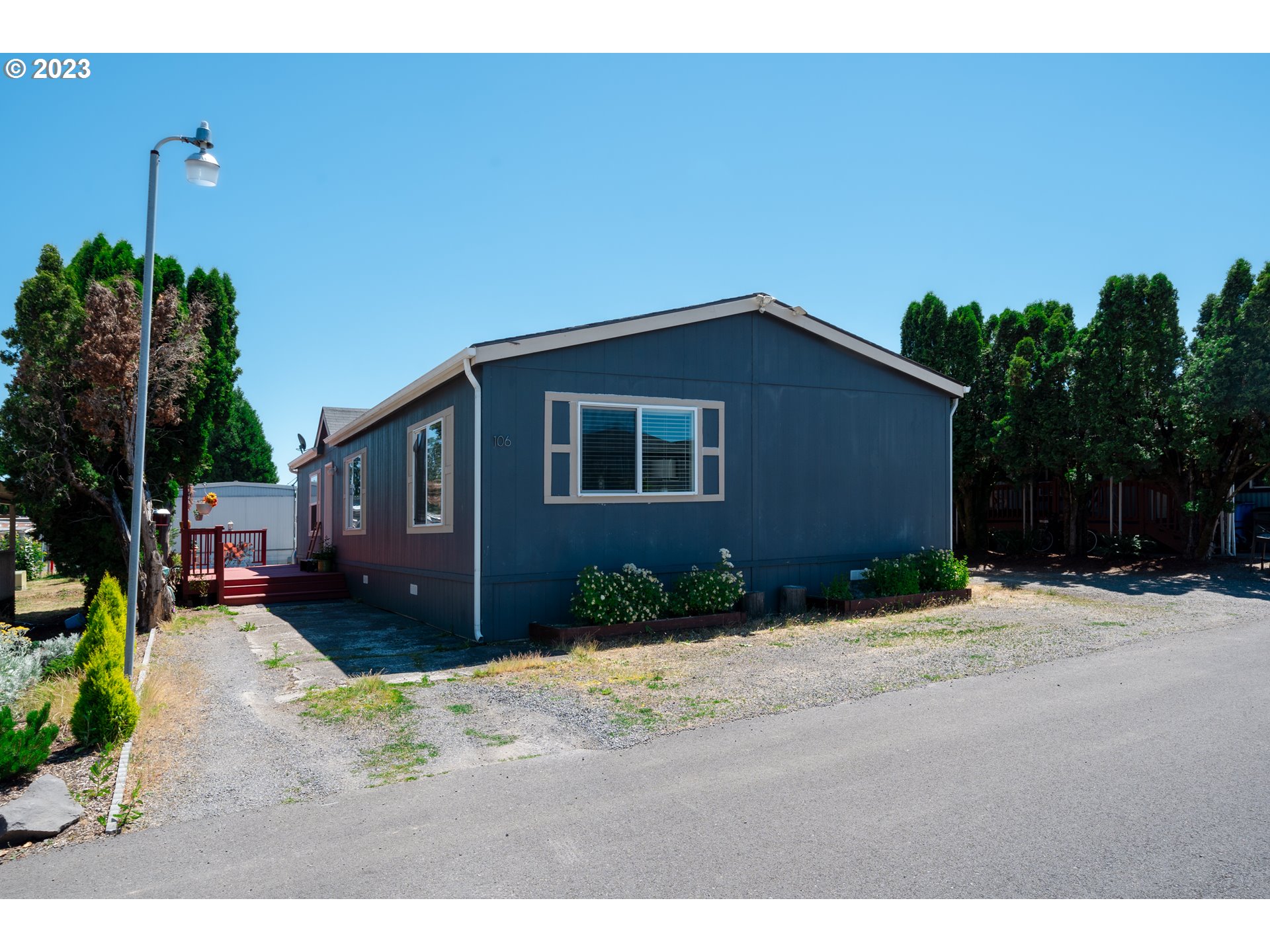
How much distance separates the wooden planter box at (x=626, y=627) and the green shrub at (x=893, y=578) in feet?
8.56

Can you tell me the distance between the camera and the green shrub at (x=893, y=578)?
11.9 meters

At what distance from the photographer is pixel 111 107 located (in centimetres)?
769

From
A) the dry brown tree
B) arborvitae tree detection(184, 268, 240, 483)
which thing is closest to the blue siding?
the dry brown tree

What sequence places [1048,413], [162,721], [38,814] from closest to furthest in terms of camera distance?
1. [38,814]
2. [162,721]
3. [1048,413]

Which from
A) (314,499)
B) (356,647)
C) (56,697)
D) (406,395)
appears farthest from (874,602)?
(314,499)

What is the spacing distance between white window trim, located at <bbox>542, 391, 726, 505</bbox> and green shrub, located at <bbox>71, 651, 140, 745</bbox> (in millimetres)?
5022

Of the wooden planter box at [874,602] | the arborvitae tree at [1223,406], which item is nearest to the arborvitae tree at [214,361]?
the wooden planter box at [874,602]

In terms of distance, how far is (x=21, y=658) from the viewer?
7.43 meters

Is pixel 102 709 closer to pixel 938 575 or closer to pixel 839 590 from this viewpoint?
pixel 839 590

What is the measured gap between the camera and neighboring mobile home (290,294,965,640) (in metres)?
9.65

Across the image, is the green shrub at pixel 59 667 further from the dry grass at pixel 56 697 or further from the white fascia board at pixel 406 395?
the white fascia board at pixel 406 395

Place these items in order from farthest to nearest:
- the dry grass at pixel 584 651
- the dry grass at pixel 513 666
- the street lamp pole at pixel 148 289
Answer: the dry grass at pixel 584 651, the dry grass at pixel 513 666, the street lamp pole at pixel 148 289

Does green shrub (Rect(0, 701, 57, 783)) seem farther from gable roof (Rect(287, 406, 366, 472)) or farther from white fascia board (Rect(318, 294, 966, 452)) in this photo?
gable roof (Rect(287, 406, 366, 472))

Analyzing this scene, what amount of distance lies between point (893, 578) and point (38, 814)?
10.4 m
